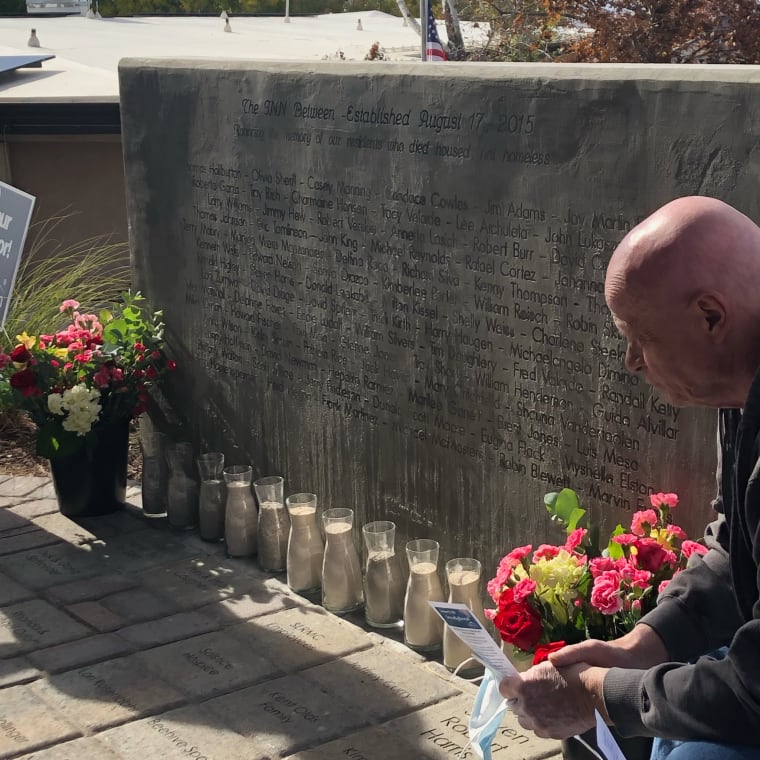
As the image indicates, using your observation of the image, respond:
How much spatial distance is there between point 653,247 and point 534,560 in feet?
4.66

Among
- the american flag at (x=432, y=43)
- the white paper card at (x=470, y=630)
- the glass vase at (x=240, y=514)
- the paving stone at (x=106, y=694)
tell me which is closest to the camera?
the white paper card at (x=470, y=630)

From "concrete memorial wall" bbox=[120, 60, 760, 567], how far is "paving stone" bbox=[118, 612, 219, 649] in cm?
69

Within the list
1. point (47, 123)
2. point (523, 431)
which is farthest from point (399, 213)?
point (47, 123)

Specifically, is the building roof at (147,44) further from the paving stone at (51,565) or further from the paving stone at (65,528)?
the paving stone at (51,565)

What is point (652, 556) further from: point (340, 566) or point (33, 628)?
point (33, 628)

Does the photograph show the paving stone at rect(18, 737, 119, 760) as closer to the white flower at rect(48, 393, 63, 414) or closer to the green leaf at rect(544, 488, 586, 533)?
the green leaf at rect(544, 488, 586, 533)

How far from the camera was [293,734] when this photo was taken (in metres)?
3.48

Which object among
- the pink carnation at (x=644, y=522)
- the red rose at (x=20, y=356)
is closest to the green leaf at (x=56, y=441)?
the red rose at (x=20, y=356)

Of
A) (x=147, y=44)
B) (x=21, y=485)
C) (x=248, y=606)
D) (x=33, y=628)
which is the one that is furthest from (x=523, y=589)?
(x=147, y=44)

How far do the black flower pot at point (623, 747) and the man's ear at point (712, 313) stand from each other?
1.33m

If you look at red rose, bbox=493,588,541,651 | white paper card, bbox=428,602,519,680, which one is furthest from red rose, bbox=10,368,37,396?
white paper card, bbox=428,602,519,680

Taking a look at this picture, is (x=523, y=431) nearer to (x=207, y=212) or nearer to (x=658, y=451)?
(x=658, y=451)

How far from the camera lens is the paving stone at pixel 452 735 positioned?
3355 mm

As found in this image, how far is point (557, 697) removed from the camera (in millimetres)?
2299
